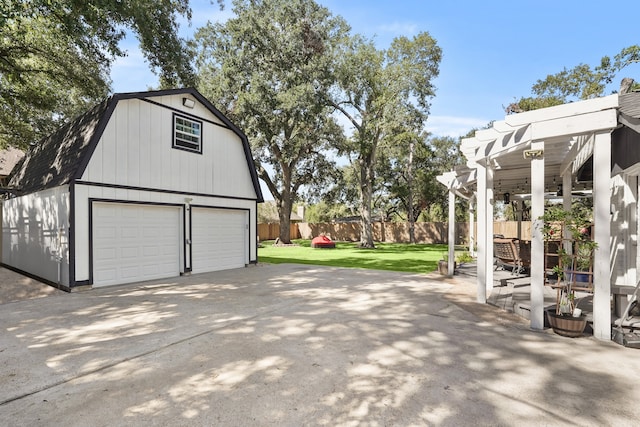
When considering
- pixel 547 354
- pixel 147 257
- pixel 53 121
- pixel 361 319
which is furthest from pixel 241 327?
pixel 53 121

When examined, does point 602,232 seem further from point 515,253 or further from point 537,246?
point 515,253

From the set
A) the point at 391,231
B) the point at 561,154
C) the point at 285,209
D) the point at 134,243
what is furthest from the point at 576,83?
the point at 134,243

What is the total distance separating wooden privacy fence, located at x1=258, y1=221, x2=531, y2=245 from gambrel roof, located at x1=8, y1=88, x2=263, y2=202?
18038mm

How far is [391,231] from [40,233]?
22030mm

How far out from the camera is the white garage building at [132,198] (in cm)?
727

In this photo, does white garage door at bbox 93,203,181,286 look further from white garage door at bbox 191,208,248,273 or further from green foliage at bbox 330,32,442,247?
green foliage at bbox 330,32,442,247

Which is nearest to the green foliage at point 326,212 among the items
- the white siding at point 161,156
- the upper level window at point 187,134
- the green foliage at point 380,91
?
the green foliage at point 380,91

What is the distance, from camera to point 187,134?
9.47 metres

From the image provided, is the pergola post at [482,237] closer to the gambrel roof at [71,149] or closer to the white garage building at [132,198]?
the white garage building at [132,198]

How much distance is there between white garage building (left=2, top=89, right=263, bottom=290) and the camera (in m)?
7.27

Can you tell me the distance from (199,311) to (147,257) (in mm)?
3862

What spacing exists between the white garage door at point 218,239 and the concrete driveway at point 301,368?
13.0 ft

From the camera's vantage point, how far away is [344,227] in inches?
1083

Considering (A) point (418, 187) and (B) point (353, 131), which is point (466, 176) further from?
(A) point (418, 187)
